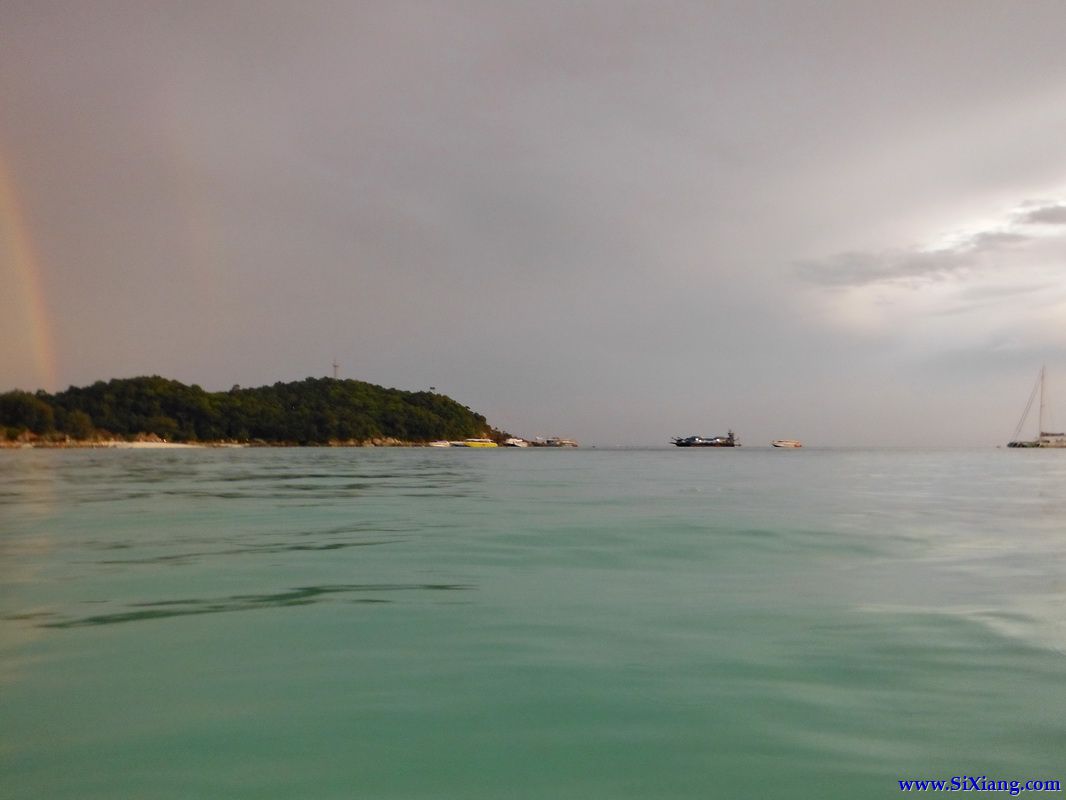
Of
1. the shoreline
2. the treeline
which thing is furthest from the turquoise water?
the treeline

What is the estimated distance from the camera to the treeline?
119 metres

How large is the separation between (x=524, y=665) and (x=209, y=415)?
537 feet

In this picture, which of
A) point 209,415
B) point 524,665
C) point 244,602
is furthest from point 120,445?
point 524,665

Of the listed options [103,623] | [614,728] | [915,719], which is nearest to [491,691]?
[614,728]

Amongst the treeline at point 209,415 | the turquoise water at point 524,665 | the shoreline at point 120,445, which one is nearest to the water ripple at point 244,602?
the turquoise water at point 524,665

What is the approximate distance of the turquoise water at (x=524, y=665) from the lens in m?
4.02

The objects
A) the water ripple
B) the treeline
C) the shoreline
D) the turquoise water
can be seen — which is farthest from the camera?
the treeline

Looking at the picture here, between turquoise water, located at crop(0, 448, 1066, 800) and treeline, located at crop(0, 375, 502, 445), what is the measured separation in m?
129

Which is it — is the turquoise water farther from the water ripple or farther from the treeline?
the treeline

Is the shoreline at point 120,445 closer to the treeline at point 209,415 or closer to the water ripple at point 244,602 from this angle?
the treeline at point 209,415

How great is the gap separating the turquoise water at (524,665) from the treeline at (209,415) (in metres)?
129

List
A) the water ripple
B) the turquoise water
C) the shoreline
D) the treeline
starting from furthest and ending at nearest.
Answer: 1. the treeline
2. the shoreline
3. the water ripple
4. the turquoise water

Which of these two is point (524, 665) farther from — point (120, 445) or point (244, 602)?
point (120, 445)

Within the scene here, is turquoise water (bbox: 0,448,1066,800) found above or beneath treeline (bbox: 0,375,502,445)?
beneath
